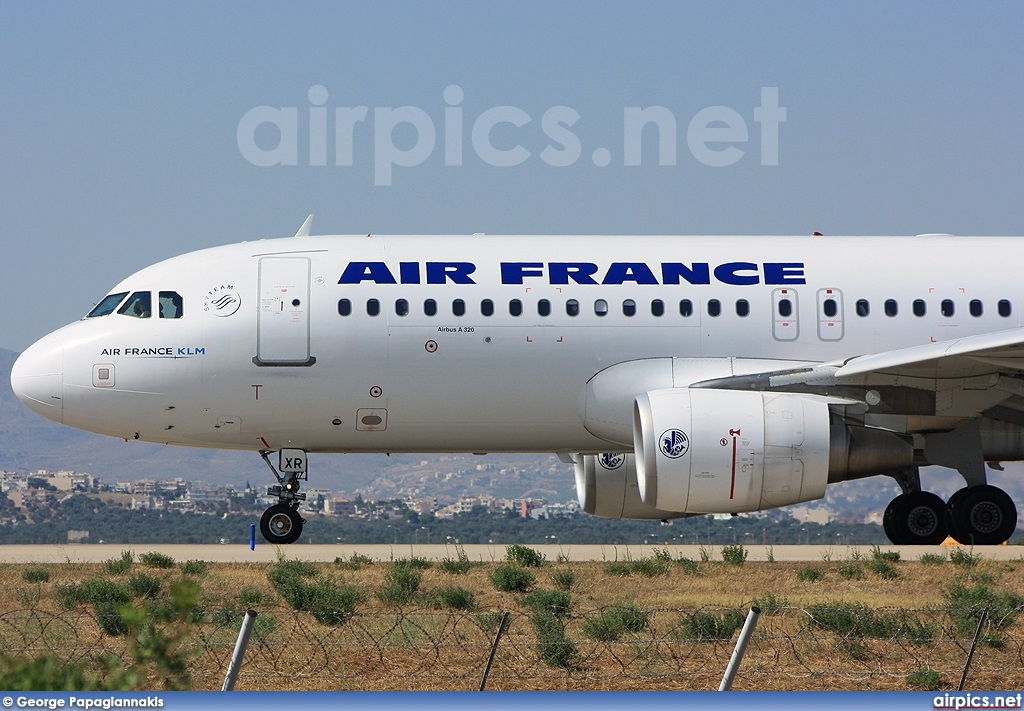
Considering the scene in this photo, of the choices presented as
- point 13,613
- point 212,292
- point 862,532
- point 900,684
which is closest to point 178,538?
point 862,532

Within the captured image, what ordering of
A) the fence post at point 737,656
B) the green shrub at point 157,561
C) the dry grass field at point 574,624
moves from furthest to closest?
1. the green shrub at point 157,561
2. the dry grass field at point 574,624
3. the fence post at point 737,656

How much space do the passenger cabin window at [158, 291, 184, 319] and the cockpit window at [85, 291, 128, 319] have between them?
2.07 ft

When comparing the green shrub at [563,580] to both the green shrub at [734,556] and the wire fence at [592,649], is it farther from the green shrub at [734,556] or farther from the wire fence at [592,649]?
the green shrub at [734,556]

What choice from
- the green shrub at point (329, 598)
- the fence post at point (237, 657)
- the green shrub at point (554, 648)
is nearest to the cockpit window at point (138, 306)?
the green shrub at point (329, 598)

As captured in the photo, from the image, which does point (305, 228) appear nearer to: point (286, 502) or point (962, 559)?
point (286, 502)

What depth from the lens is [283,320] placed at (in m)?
20.4

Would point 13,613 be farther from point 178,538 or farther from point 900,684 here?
point 178,538

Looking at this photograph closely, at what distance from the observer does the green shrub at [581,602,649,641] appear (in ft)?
47.5

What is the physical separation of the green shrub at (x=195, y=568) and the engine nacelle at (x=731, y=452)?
18.2 ft

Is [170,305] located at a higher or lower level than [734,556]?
higher

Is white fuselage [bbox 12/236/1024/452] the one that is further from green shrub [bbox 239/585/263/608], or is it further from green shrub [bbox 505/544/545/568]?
green shrub [bbox 239/585/263/608]

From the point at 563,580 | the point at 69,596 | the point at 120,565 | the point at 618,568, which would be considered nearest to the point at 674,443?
the point at 618,568

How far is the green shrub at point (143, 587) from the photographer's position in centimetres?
1697

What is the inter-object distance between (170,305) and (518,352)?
478cm
